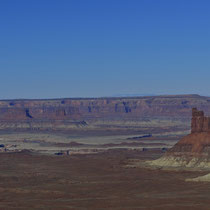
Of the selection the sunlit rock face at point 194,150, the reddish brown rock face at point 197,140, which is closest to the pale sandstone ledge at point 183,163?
the sunlit rock face at point 194,150

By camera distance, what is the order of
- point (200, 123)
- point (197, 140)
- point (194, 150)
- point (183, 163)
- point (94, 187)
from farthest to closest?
point (200, 123) < point (197, 140) < point (194, 150) < point (183, 163) < point (94, 187)

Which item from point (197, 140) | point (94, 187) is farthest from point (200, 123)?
point (94, 187)

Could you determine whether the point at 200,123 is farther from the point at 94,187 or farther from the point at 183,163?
the point at 94,187

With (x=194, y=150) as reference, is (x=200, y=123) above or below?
above

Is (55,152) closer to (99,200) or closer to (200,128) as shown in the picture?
(200,128)

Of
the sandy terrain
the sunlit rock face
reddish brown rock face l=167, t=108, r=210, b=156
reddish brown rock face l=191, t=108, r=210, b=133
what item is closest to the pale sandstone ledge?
the sunlit rock face

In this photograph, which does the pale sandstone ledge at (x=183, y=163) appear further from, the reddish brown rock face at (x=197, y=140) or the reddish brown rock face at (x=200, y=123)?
the reddish brown rock face at (x=200, y=123)

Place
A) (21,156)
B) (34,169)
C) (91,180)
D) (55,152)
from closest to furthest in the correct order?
1. (91,180)
2. (34,169)
3. (21,156)
4. (55,152)

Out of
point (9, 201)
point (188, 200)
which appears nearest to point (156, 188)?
point (188, 200)
